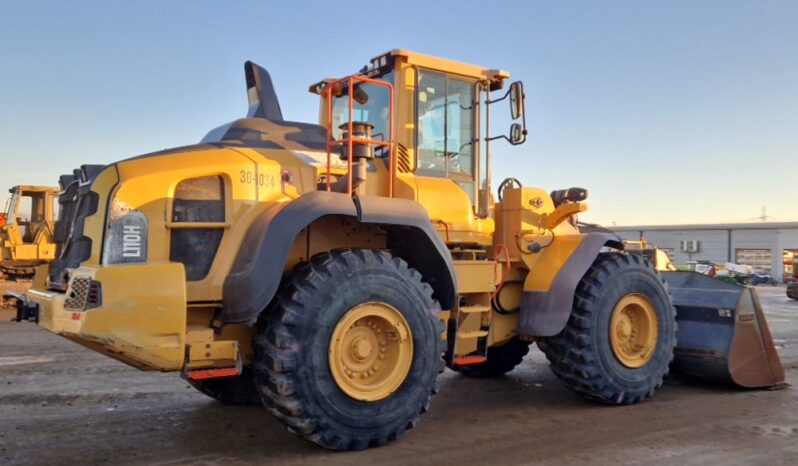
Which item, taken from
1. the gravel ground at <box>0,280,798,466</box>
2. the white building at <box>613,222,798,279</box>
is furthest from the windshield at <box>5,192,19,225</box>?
the white building at <box>613,222,798,279</box>

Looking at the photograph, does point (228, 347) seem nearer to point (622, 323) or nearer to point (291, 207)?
point (291, 207)

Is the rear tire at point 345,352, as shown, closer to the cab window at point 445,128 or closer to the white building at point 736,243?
the cab window at point 445,128

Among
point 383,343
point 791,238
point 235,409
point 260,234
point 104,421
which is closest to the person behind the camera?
point 260,234

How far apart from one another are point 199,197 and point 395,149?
1840mm

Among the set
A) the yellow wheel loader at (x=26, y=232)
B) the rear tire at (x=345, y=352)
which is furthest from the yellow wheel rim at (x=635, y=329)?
the yellow wheel loader at (x=26, y=232)

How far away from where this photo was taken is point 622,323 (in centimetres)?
666

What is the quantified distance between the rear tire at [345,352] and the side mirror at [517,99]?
2.05 metres

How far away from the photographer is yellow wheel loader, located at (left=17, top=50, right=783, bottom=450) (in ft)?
14.7

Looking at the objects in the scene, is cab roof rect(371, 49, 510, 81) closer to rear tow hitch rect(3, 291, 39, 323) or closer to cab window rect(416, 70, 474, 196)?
cab window rect(416, 70, 474, 196)

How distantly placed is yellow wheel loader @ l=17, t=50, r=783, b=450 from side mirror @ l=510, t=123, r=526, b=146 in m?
0.01

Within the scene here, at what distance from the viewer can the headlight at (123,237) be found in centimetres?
448

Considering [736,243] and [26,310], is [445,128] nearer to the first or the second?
[26,310]

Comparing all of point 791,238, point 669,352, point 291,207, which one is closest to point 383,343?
point 291,207

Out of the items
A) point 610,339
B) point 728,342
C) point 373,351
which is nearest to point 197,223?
point 373,351
